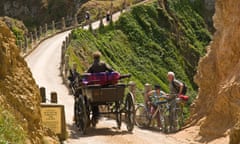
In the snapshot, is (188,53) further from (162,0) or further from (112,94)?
(112,94)

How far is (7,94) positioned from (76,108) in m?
5.39

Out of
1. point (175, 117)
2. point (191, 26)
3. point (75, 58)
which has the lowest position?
point (175, 117)

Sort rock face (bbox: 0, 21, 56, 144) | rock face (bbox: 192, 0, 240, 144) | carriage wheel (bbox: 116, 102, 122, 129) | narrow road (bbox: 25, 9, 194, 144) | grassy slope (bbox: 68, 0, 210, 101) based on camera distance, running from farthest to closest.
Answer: grassy slope (bbox: 68, 0, 210, 101) → carriage wheel (bbox: 116, 102, 122, 129) → rock face (bbox: 192, 0, 240, 144) → narrow road (bbox: 25, 9, 194, 144) → rock face (bbox: 0, 21, 56, 144)

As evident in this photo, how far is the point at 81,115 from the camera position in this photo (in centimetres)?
1462

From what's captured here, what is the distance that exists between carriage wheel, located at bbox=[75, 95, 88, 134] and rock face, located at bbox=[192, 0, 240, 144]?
9.91 feet

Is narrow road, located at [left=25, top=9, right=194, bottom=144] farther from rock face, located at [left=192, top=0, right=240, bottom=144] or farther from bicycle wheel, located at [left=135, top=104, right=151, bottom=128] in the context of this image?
rock face, located at [left=192, top=0, right=240, bottom=144]

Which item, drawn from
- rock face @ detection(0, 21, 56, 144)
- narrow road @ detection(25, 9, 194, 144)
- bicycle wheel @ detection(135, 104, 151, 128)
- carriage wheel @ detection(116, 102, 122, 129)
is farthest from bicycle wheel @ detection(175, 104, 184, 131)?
rock face @ detection(0, 21, 56, 144)

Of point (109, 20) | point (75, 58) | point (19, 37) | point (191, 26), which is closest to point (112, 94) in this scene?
point (75, 58)

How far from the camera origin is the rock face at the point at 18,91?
9859 mm

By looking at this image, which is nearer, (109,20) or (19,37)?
(19,37)

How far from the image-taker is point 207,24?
203 feet

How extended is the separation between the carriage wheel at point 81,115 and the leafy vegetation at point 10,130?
17.0ft

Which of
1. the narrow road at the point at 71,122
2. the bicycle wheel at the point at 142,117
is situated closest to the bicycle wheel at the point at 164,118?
the narrow road at the point at 71,122

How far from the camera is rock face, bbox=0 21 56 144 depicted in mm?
9859
